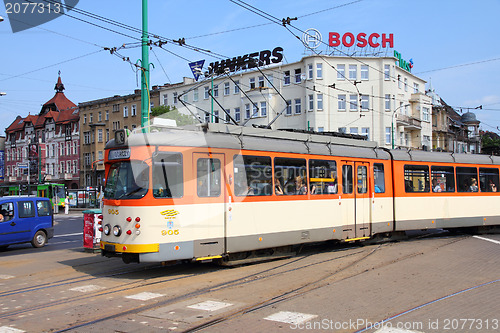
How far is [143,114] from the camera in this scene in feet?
44.7

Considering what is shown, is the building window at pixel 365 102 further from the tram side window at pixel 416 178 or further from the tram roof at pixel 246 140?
the tram roof at pixel 246 140

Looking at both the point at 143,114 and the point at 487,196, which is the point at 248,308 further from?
the point at 487,196

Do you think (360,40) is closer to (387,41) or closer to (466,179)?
(387,41)

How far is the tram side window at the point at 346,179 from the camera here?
13.9 metres

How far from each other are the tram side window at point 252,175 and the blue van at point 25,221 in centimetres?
935

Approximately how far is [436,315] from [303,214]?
588 cm

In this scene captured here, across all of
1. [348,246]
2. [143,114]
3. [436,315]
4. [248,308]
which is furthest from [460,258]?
[143,114]

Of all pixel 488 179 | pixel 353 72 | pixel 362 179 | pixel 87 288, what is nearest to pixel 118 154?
pixel 87 288

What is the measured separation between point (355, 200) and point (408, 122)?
1490 inches

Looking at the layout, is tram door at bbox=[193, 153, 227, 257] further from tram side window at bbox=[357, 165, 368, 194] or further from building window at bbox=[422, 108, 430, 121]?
building window at bbox=[422, 108, 430, 121]

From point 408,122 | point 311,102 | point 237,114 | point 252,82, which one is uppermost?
point 252,82

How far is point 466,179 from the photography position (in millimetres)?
17484

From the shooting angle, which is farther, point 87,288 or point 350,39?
point 350,39

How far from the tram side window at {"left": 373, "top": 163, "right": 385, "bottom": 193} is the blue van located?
11524 millimetres
